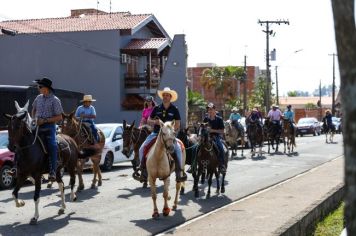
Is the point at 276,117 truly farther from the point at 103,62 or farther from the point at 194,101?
the point at 194,101

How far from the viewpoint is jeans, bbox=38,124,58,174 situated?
11070mm

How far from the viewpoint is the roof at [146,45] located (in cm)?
4197

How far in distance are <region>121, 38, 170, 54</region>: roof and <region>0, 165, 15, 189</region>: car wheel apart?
26.3m

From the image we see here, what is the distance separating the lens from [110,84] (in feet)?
138

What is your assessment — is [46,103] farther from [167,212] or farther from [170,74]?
[170,74]

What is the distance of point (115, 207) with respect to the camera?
496 inches

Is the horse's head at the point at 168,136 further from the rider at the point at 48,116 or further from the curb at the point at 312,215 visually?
the curb at the point at 312,215

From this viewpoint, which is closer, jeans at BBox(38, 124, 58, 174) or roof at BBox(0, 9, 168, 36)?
jeans at BBox(38, 124, 58, 174)

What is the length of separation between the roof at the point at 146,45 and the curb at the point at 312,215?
29.4m

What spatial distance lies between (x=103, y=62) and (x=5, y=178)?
26.9 meters

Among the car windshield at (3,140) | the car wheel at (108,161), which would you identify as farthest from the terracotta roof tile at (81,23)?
the car windshield at (3,140)

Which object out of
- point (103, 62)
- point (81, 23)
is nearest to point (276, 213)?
point (103, 62)

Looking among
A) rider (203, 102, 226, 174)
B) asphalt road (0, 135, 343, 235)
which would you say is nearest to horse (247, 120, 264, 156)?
asphalt road (0, 135, 343, 235)

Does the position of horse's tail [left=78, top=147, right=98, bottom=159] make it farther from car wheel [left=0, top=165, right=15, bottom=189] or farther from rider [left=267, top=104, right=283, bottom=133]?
rider [left=267, top=104, right=283, bottom=133]
